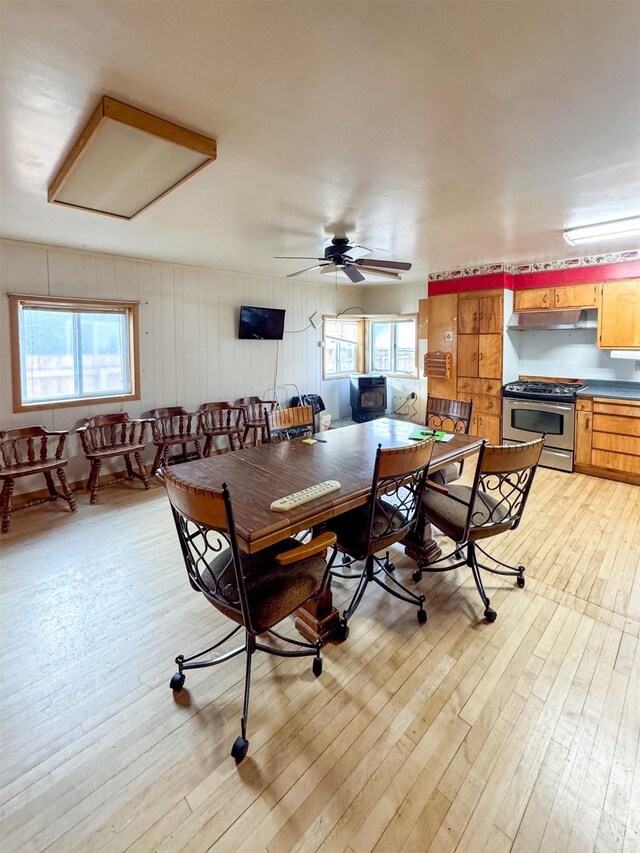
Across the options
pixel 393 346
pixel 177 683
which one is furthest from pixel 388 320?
pixel 177 683

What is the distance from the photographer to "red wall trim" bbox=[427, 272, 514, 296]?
5.21 meters

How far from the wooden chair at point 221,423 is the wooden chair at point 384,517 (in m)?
3.12

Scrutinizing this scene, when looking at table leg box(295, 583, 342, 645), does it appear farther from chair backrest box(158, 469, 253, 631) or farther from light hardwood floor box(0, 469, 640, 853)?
chair backrest box(158, 469, 253, 631)

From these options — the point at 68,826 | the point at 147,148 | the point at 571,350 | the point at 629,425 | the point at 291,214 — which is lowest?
the point at 68,826

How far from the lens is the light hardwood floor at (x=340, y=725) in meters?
1.30

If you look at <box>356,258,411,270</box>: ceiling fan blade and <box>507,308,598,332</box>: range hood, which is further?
<box>507,308,598,332</box>: range hood

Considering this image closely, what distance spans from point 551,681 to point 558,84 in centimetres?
251

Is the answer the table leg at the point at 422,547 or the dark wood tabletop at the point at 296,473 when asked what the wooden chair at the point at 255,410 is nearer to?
the dark wood tabletop at the point at 296,473

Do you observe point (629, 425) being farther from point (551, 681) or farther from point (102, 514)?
point (102, 514)

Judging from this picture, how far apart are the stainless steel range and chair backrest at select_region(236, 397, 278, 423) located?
3217mm

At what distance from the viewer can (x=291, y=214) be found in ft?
9.89

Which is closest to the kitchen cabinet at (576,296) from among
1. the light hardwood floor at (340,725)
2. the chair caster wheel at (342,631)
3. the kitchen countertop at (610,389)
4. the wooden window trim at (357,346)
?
the kitchen countertop at (610,389)

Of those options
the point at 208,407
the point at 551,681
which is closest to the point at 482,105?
the point at 551,681

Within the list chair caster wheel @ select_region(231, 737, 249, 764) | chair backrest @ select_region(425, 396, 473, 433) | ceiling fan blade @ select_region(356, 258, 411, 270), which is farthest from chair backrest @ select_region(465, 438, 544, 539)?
ceiling fan blade @ select_region(356, 258, 411, 270)
